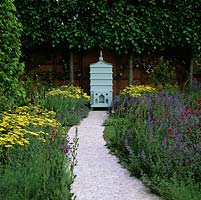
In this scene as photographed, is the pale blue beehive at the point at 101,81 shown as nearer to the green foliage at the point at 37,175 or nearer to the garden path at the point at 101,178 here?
the garden path at the point at 101,178

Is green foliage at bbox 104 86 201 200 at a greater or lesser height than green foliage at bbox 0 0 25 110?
lesser

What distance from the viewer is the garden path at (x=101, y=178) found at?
4316 mm

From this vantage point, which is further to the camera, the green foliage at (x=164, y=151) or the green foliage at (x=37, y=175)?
the green foliage at (x=164, y=151)

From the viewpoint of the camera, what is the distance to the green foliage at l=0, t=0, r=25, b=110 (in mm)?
6750

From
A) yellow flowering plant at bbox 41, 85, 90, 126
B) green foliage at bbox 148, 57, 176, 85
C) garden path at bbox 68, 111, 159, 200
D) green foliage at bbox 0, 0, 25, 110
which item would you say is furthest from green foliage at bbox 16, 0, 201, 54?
garden path at bbox 68, 111, 159, 200

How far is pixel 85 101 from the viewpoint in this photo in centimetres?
1107

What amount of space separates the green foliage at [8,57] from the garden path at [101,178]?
1.33m

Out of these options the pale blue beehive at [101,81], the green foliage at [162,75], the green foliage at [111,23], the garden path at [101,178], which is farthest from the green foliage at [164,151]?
the green foliage at [111,23]

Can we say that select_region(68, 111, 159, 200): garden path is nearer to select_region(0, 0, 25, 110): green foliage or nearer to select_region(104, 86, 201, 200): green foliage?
select_region(104, 86, 201, 200): green foliage

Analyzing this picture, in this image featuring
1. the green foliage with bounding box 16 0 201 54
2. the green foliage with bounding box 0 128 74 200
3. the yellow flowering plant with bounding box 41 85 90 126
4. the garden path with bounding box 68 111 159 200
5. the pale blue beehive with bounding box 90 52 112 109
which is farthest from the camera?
the green foliage with bounding box 16 0 201 54

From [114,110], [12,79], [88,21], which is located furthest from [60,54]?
[12,79]

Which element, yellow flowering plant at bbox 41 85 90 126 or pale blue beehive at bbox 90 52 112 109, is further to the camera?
pale blue beehive at bbox 90 52 112 109

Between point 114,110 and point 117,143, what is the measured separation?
4.03 m

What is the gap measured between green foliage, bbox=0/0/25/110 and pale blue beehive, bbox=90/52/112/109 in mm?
5016
